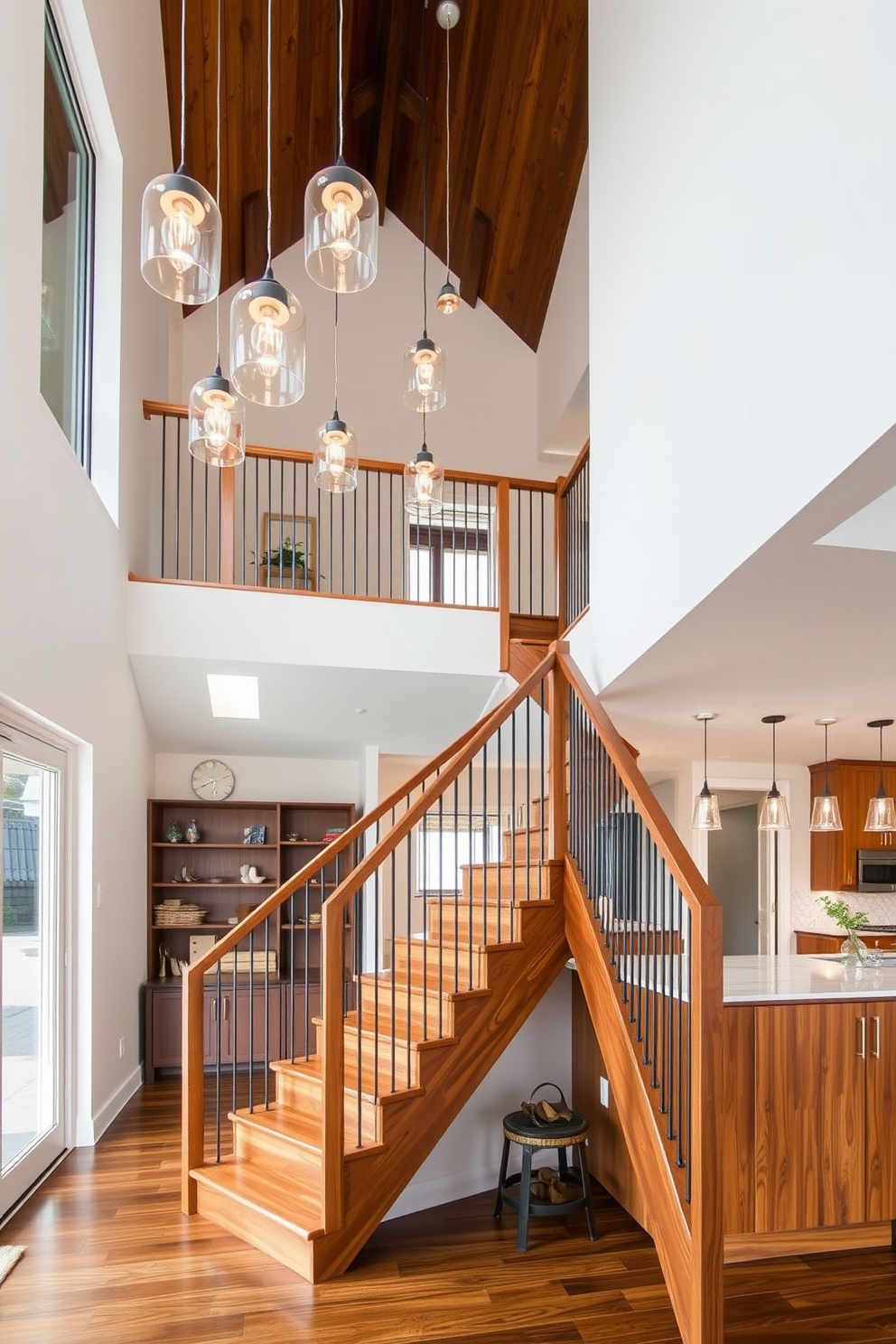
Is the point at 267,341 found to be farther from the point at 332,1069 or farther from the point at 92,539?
the point at 332,1069

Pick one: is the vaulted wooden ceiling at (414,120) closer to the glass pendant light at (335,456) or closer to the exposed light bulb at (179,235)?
the glass pendant light at (335,456)

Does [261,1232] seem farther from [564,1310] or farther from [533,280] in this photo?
[533,280]

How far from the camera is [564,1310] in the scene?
319 centimetres

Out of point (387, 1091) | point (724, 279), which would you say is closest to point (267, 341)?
point (724, 279)

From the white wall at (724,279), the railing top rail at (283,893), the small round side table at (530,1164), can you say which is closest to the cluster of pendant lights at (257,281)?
the white wall at (724,279)

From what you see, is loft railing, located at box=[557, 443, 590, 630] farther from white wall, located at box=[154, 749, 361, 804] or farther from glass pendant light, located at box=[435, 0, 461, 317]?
white wall, located at box=[154, 749, 361, 804]

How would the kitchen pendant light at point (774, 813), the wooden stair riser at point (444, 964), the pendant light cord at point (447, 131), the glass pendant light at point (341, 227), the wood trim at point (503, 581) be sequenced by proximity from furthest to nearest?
the pendant light cord at point (447, 131) < the wood trim at point (503, 581) < the kitchen pendant light at point (774, 813) < the wooden stair riser at point (444, 964) < the glass pendant light at point (341, 227)

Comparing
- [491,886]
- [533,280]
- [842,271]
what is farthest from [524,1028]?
[533,280]

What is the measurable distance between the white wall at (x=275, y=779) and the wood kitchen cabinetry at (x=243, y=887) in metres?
0.17

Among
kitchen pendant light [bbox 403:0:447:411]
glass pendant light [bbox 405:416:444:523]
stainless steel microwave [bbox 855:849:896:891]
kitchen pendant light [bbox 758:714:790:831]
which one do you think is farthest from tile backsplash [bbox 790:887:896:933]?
kitchen pendant light [bbox 403:0:447:411]

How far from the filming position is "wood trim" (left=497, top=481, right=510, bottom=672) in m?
6.14

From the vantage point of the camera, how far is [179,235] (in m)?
2.37

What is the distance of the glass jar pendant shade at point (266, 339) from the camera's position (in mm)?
2686

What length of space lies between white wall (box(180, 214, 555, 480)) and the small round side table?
19.8 ft
